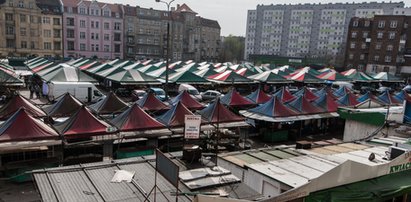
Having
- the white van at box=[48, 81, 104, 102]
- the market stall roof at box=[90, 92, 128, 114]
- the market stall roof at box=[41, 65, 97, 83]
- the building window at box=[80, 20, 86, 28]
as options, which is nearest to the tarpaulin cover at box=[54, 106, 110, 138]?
the market stall roof at box=[90, 92, 128, 114]

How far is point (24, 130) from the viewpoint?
1409 cm

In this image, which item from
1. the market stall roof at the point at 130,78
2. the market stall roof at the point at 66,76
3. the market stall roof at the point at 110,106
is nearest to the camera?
the market stall roof at the point at 110,106

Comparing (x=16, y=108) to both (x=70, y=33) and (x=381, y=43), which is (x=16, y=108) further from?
(x=381, y=43)

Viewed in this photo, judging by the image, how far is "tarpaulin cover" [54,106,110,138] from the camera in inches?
595

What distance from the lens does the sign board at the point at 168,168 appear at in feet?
22.4

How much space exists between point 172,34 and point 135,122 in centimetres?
8134

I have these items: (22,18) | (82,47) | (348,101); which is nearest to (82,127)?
(348,101)

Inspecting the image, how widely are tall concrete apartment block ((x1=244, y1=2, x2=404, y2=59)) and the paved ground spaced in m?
114

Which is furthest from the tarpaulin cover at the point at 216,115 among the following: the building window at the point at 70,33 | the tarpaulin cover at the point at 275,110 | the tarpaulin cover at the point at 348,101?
the building window at the point at 70,33

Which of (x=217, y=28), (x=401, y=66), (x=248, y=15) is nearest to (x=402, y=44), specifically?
(x=401, y=66)

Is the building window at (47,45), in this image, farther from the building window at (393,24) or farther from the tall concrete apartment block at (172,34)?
the building window at (393,24)

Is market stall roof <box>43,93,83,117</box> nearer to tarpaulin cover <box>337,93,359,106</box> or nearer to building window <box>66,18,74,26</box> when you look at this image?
tarpaulin cover <box>337,93,359,106</box>

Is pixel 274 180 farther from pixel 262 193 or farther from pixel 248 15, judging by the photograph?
pixel 248 15

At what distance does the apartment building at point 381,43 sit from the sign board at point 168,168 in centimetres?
8305
